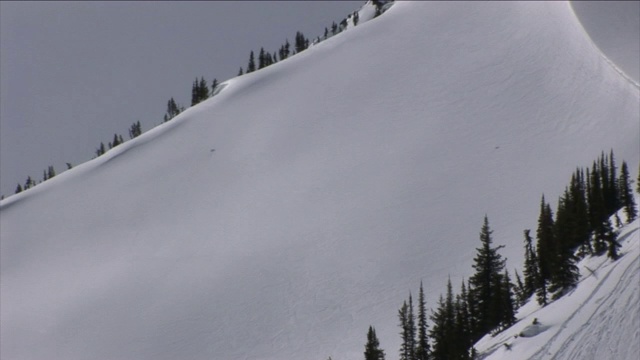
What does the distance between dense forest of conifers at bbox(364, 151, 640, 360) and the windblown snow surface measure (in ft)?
6.32

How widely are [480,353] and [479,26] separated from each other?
56.9m

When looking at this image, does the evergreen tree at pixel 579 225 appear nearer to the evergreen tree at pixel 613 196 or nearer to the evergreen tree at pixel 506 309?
the evergreen tree at pixel 613 196

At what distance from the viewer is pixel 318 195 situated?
59.8 metres

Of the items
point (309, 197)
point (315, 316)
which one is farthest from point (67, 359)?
point (309, 197)

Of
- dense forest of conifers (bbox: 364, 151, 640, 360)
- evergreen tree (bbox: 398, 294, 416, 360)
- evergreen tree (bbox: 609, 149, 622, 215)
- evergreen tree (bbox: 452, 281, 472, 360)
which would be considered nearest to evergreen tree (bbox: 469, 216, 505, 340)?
dense forest of conifers (bbox: 364, 151, 640, 360)

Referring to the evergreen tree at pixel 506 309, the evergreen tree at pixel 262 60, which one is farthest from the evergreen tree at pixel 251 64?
the evergreen tree at pixel 506 309

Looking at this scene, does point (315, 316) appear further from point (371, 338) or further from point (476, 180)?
point (476, 180)

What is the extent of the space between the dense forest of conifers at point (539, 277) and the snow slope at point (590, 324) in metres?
1.18

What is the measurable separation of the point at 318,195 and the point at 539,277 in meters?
28.2

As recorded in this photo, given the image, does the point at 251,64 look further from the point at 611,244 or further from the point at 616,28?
the point at 611,244

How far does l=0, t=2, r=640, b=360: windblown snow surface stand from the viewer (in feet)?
158

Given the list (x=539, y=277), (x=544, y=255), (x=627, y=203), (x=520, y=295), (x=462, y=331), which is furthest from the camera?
(x=520, y=295)

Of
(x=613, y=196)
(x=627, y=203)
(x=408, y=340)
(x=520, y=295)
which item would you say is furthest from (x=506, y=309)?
(x=613, y=196)

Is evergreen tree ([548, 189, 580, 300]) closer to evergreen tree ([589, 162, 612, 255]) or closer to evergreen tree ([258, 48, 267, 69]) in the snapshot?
evergreen tree ([589, 162, 612, 255])
